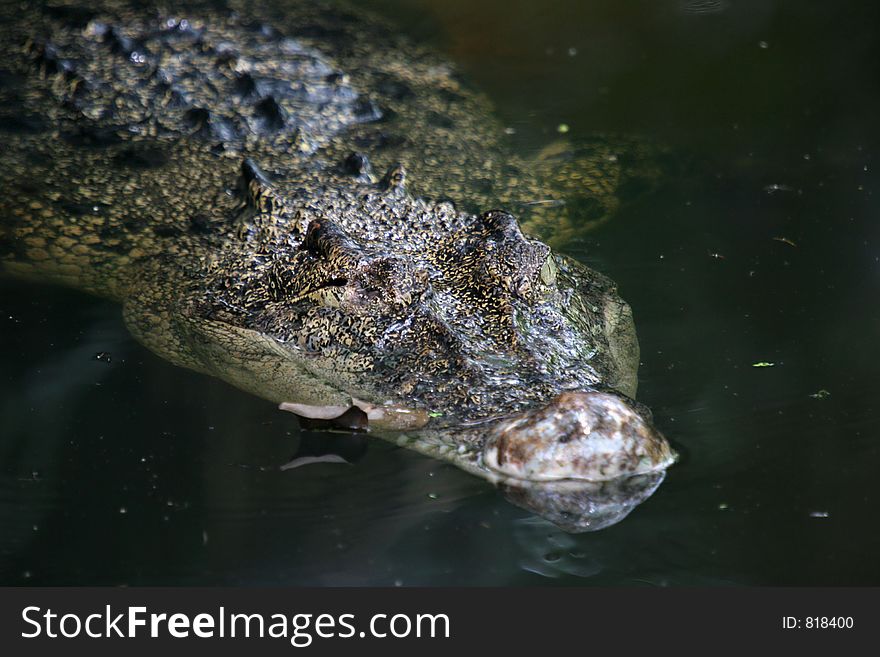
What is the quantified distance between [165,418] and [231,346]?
47cm

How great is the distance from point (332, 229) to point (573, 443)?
5.37 ft

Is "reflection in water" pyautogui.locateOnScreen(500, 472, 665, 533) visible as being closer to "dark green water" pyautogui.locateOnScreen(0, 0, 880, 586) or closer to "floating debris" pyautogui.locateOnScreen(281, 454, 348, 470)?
"dark green water" pyautogui.locateOnScreen(0, 0, 880, 586)

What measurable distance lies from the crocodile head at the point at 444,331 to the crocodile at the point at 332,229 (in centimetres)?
1

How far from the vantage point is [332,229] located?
15.2 ft

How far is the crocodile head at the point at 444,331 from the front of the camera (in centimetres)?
365

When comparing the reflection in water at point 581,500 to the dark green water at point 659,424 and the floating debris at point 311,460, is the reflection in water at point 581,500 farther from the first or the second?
the floating debris at point 311,460

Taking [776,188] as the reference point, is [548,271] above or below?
above

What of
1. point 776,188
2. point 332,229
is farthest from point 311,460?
point 776,188

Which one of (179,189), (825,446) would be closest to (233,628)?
(825,446)

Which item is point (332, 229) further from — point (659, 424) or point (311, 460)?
point (659, 424)

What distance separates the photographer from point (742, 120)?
23.2 ft

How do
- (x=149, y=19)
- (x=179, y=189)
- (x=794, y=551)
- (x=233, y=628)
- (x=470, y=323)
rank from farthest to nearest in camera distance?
1. (x=149, y=19)
2. (x=179, y=189)
3. (x=470, y=323)
4. (x=794, y=551)
5. (x=233, y=628)

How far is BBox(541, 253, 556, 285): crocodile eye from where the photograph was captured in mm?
4516

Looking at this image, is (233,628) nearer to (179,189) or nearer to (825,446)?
(825,446)
